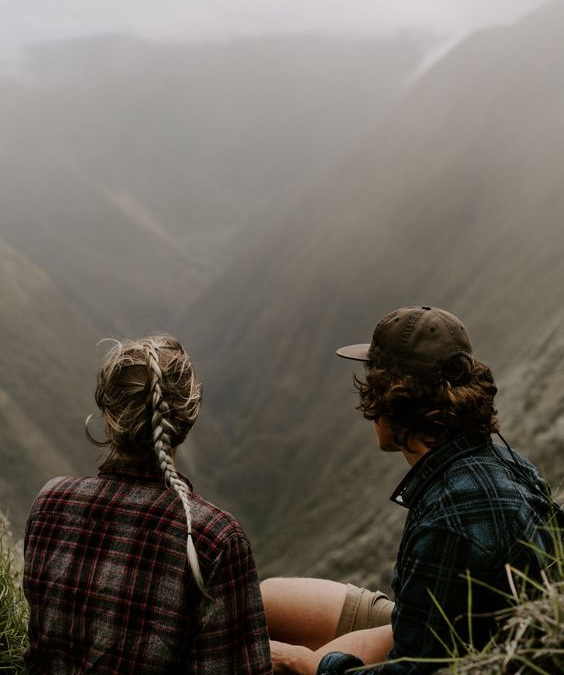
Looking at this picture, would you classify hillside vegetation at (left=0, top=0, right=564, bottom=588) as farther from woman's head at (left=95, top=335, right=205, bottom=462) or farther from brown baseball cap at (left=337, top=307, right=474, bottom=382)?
brown baseball cap at (left=337, top=307, right=474, bottom=382)

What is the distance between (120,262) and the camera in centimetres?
4428

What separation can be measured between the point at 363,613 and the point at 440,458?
821mm

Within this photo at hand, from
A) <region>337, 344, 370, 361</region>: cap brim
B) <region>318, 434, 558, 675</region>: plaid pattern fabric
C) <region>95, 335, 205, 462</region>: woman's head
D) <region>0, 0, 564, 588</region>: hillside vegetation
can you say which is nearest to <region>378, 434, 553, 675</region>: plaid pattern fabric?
<region>318, 434, 558, 675</region>: plaid pattern fabric

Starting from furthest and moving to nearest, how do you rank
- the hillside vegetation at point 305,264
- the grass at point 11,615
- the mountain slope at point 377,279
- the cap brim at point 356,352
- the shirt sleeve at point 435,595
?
1. the mountain slope at point 377,279
2. the hillside vegetation at point 305,264
3. the grass at point 11,615
4. the cap brim at point 356,352
5. the shirt sleeve at point 435,595

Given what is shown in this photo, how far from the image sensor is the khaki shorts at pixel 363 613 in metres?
2.57

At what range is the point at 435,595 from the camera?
1.87m

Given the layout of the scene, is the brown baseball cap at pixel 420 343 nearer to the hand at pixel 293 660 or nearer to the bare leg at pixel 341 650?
the bare leg at pixel 341 650

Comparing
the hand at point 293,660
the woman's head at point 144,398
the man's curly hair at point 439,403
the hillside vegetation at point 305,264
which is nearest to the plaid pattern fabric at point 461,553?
the man's curly hair at point 439,403

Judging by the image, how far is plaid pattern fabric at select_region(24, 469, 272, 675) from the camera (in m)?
1.93

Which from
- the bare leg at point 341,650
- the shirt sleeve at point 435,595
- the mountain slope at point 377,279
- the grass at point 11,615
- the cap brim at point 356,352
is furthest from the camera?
the mountain slope at point 377,279

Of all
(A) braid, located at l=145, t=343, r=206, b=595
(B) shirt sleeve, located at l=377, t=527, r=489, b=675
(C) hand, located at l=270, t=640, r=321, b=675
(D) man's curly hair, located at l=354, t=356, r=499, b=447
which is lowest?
(C) hand, located at l=270, t=640, r=321, b=675

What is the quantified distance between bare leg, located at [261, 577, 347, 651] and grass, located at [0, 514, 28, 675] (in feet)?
3.03

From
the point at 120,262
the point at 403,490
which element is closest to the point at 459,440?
the point at 403,490

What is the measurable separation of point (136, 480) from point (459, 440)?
974mm
